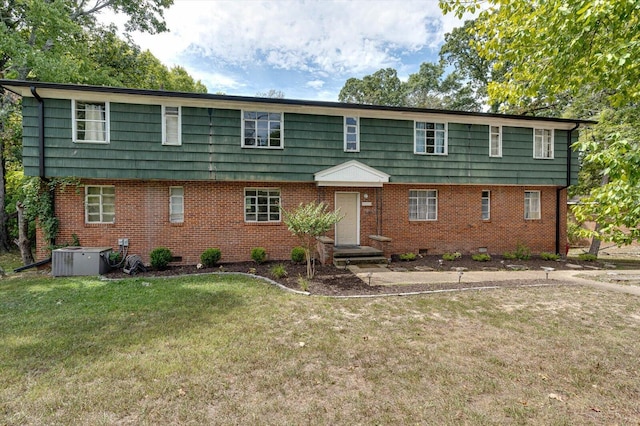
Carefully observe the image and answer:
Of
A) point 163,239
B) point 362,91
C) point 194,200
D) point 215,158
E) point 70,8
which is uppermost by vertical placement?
point 362,91

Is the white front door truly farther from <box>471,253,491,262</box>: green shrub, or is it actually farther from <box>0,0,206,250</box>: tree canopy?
<box>0,0,206,250</box>: tree canopy

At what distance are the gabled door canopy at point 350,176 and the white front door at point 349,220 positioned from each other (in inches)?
32.9

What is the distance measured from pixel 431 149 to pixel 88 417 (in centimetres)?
1178

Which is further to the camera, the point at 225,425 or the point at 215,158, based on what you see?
the point at 215,158

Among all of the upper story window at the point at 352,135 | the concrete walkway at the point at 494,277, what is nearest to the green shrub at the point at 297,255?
the concrete walkway at the point at 494,277

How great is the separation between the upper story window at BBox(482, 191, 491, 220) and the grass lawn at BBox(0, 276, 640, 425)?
6.19 m

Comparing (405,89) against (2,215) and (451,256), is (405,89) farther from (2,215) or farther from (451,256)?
(2,215)

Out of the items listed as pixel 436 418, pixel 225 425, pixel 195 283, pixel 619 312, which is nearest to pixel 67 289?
pixel 195 283

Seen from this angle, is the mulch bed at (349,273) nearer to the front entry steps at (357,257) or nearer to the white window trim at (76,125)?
the front entry steps at (357,257)

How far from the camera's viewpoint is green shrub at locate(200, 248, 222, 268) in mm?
9445

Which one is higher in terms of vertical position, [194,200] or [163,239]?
[194,200]

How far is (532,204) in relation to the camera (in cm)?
1277

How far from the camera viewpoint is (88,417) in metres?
2.68

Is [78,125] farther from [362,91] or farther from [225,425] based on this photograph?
[362,91]
